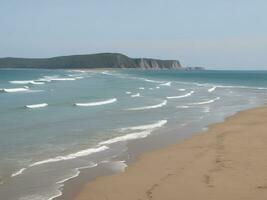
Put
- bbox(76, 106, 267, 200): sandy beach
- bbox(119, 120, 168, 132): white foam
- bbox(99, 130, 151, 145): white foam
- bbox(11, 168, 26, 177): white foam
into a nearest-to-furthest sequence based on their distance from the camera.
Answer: bbox(76, 106, 267, 200): sandy beach < bbox(11, 168, 26, 177): white foam < bbox(99, 130, 151, 145): white foam < bbox(119, 120, 168, 132): white foam

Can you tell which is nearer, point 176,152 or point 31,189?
point 31,189

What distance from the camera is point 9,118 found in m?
25.0

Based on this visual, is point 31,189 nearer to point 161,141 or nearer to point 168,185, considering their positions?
point 168,185

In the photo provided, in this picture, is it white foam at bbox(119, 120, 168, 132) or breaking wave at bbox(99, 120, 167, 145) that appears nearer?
breaking wave at bbox(99, 120, 167, 145)

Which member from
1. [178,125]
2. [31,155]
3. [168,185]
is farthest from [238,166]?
[178,125]

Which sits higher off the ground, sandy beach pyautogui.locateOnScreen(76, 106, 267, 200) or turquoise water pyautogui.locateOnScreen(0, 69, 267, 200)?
sandy beach pyautogui.locateOnScreen(76, 106, 267, 200)

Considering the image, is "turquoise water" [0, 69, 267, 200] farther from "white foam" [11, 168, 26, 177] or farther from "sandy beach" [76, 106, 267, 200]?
"sandy beach" [76, 106, 267, 200]

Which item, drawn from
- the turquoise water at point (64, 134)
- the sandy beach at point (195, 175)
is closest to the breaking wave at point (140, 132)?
the turquoise water at point (64, 134)

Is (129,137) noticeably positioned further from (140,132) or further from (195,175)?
(195,175)

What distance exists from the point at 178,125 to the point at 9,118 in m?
8.54

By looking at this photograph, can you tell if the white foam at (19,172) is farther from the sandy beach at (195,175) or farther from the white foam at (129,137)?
the white foam at (129,137)

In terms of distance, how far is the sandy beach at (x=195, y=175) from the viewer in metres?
10.4

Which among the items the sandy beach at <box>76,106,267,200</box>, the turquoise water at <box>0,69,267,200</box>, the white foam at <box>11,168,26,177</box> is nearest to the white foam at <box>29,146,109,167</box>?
the turquoise water at <box>0,69,267,200</box>

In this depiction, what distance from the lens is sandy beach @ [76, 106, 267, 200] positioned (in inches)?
410
